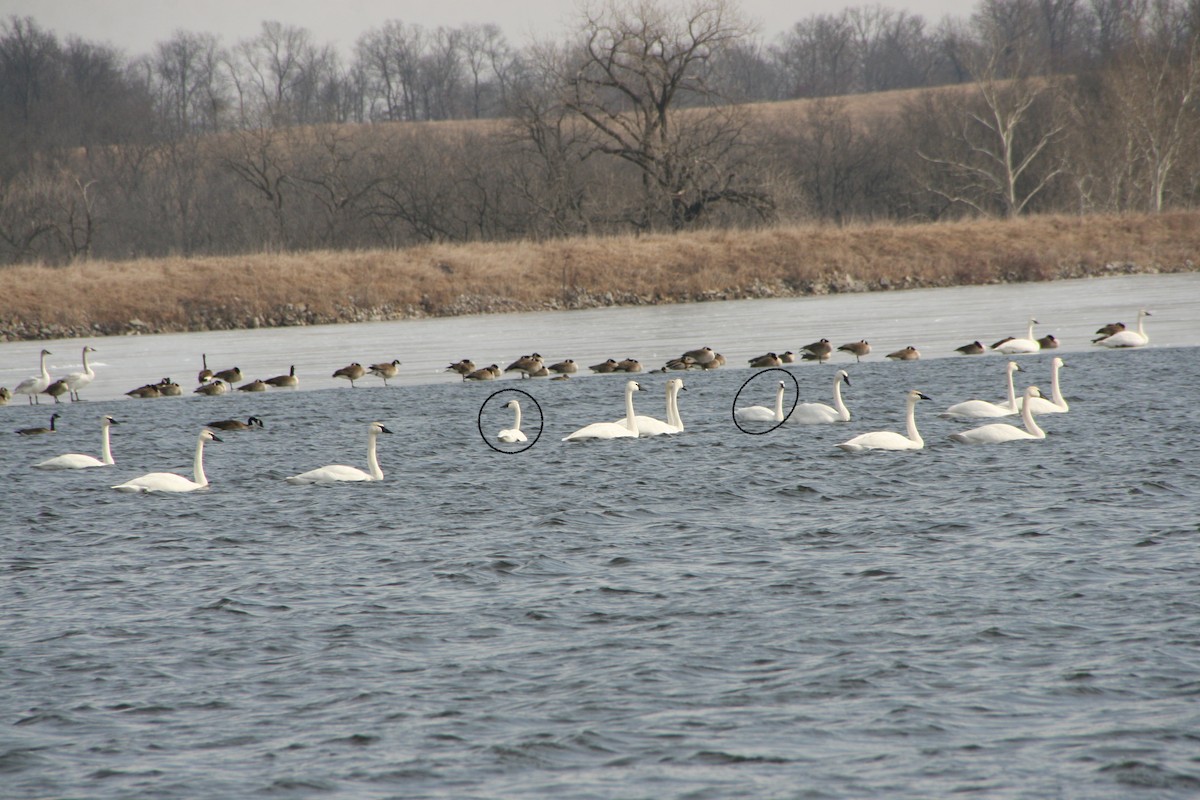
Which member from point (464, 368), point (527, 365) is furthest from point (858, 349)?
point (464, 368)

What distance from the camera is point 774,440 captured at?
18.0 meters

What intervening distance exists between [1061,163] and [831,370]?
41.2 meters

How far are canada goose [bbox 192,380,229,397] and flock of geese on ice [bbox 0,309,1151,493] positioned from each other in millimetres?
21

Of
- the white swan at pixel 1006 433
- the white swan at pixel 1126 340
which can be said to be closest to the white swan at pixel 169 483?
the white swan at pixel 1006 433

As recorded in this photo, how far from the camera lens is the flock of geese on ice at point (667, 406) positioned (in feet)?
51.4

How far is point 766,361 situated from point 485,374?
5.08 m

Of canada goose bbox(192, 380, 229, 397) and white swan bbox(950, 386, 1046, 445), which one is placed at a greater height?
canada goose bbox(192, 380, 229, 397)

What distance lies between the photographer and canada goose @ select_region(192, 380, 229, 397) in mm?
25656

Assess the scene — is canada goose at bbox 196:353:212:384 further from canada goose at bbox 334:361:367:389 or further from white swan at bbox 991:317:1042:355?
white swan at bbox 991:317:1042:355

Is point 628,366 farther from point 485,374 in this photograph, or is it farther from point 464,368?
point 464,368

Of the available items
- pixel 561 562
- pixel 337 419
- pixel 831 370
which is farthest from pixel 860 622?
pixel 831 370

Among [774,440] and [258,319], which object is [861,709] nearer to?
[774,440]

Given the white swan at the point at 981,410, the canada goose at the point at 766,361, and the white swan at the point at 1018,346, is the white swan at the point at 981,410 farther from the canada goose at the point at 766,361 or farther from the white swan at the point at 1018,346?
the white swan at the point at 1018,346

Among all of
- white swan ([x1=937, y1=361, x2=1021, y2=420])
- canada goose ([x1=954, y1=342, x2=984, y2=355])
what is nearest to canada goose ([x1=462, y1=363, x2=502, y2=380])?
canada goose ([x1=954, y1=342, x2=984, y2=355])
